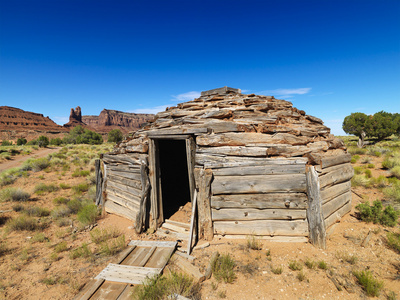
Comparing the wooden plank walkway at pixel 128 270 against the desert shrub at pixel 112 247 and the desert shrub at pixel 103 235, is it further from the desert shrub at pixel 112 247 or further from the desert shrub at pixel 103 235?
the desert shrub at pixel 103 235

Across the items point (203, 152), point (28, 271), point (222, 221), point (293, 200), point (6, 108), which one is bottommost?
point (28, 271)

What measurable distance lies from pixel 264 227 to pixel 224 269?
5.15 feet

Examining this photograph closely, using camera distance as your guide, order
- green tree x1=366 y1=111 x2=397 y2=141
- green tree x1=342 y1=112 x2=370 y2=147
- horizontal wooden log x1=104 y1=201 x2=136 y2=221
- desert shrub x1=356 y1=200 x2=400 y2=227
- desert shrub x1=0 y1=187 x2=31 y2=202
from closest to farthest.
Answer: desert shrub x1=356 y1=200 x2=400 y2=227, horizontal wooden log x1=104 y1=201 x2=136 y2=221, desert shrub x1=0 y1=187 x2=31 y2=202, green tree x1=366 y1=111 x2=397 y2=141, green tree x1=342 y1=112 x2=370 y2=147

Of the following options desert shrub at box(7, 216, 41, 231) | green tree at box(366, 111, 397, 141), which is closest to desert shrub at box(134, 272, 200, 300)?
desert shrub at box(7, 216, 41, 231)

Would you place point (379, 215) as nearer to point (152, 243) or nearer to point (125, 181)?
point (152, 243)

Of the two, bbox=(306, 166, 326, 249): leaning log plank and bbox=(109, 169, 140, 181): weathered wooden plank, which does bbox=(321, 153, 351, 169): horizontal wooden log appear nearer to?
bbox=(306, 166, 326, 249): leaning log plank

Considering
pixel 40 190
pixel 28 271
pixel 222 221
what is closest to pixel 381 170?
pixel 222 221

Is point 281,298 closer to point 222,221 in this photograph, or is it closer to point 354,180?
point 222,221

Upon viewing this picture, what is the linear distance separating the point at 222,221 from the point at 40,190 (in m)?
11.0

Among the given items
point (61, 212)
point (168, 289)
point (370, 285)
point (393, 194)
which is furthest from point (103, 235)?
point (393, 194)

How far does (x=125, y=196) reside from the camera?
6.86 meters

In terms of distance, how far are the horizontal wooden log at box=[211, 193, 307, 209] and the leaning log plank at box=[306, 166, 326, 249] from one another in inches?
6.7

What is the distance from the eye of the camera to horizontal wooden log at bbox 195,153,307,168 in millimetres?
4612

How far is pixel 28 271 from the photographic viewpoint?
14.4 feet
